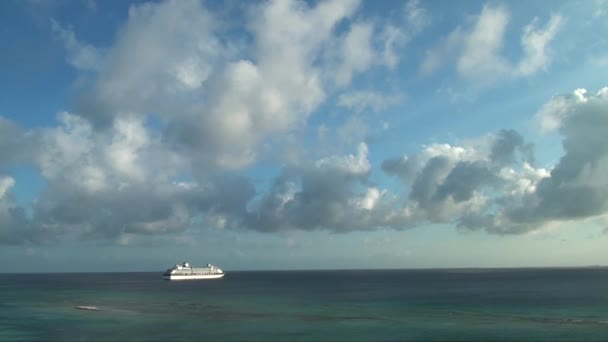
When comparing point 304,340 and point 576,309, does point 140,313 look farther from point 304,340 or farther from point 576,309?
point 576,309

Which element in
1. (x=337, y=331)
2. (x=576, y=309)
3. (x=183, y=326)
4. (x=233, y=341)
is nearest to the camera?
(x=233, y=341)

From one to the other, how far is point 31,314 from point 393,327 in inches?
2933

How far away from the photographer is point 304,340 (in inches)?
2653

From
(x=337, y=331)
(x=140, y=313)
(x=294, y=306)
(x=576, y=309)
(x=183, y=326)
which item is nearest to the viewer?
(x=337, y=331)

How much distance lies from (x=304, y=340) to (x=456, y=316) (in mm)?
39281

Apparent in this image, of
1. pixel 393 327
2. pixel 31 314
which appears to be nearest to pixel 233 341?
pixel 393 327

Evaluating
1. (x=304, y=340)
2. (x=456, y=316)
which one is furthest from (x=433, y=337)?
(x=456, y=316)

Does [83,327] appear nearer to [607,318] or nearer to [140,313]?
[140,313]

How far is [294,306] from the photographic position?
117 metres

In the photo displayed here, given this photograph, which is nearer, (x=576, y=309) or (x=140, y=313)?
(x=140, y=313)

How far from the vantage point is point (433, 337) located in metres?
69.4

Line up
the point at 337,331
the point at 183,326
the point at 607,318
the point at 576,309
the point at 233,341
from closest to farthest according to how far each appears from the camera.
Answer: the point at 233,341 < the point at 337,331 < the point at 183,326 < the point at 607,318 < the point at 576,309

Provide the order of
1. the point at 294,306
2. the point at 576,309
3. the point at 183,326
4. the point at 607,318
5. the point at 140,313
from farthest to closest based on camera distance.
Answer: the point at 294,306
the point at 576,309
the point at 140,313
the point at 607,318
the point at 183,326

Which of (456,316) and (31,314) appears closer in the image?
(456,316)
